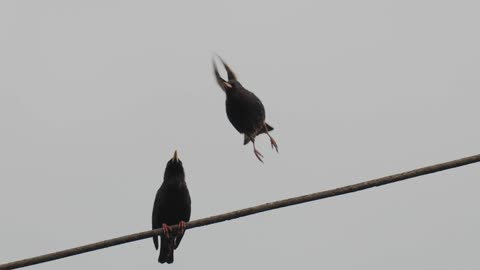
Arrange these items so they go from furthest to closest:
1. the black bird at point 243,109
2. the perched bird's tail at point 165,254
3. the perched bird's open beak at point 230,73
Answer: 1. the perched bird's open beak at point 230,73
2. the perched bird's tail at point 165,254
3. the black bird at point 243,109

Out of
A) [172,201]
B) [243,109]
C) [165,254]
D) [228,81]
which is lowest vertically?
[165,254]

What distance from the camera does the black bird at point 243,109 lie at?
914 centimetres

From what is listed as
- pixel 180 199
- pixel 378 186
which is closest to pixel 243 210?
pixel 378 186

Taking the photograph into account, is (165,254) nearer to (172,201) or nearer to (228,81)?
(172,201)

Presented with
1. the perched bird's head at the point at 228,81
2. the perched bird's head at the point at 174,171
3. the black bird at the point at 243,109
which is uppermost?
the perched bird's head at the point at 228,81

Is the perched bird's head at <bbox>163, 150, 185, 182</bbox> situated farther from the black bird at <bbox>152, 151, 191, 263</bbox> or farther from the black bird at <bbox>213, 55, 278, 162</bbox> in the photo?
the black bird at <bbox>213, 55, 278, 162</bbox>

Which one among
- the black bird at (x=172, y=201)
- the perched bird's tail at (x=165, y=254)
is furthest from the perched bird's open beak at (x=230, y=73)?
the perched bird's tail at (x=165, y=254)

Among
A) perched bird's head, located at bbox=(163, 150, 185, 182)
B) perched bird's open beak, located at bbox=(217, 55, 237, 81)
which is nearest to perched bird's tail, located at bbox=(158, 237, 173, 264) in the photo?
perched bird's head, located at bbox=(163, 150, 185, 182)

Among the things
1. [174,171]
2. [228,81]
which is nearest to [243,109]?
[228,81]

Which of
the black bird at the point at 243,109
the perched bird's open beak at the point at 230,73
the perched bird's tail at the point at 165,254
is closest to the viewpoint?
the black bird at the point at 243,109

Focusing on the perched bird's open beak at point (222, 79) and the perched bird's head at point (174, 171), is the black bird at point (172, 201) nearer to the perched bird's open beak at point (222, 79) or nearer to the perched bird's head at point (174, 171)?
the perched bird's head at point (174, 171)

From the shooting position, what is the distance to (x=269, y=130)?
977 cm

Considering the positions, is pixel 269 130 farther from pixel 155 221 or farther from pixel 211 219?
pixel 211 219

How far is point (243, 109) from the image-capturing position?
9.14m
